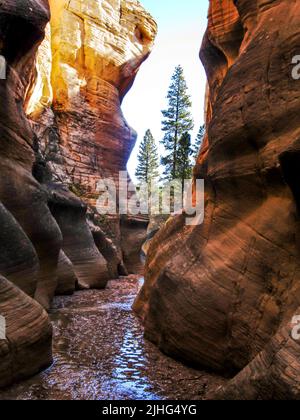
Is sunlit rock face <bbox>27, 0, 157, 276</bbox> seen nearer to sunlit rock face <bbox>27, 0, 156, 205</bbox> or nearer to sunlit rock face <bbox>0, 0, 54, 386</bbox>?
sunlit rock face <bbox>27, 0, 156, 205</bbox>

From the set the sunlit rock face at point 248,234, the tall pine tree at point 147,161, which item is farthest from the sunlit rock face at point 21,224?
the tall pine tree at point 147,161

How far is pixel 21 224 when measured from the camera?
9.88 meters

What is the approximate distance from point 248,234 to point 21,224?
20.0ft

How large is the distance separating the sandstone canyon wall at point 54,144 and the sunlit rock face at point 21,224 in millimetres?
23

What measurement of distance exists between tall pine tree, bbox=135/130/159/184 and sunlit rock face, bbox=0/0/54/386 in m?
43.9

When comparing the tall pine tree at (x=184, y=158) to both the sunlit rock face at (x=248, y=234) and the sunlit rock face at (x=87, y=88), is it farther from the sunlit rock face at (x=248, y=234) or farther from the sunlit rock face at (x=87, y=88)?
the sunlit rock face at (x=248, y=234)

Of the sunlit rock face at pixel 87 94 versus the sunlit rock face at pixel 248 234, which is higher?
the sunlit rock face at pixel 87 94

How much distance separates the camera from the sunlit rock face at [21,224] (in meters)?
5.89

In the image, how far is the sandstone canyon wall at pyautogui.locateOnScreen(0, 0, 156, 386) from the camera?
7516mm

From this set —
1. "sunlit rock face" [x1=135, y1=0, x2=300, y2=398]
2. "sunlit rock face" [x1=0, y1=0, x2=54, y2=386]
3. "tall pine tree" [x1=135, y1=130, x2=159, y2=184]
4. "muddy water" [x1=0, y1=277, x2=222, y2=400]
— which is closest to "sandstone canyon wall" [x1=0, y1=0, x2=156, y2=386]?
"sunlit rock face" [x1=0, y1=0, x2=54, y2=386]

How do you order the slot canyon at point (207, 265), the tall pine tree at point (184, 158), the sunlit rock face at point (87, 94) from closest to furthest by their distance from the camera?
the slot canyon at point (207, 265)
the sunlit rock face at point (87, 94)
the tall pine tree at point (184, 158)

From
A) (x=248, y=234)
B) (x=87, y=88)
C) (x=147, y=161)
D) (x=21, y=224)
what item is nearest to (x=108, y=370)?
(x=248, y=234)

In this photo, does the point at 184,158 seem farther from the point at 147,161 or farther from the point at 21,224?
the point at 21,224
